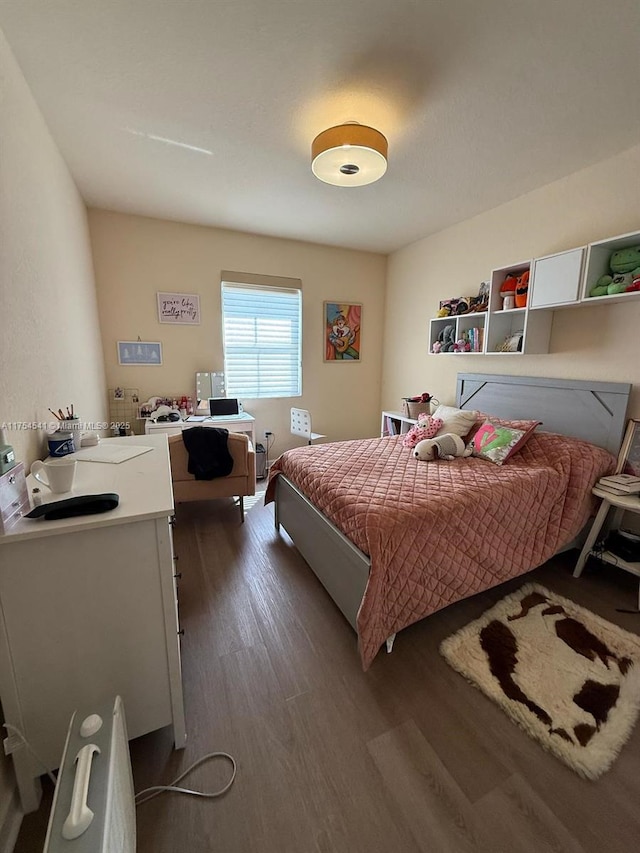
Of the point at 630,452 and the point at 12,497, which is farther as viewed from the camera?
the point at 630,452

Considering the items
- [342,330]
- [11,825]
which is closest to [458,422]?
[342,330]

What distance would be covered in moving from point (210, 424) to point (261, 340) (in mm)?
1225

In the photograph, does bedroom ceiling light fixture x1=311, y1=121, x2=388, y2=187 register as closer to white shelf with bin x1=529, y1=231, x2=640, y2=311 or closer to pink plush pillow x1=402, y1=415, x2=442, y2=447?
white shelf with bin x1=529, y1=231, x2=640, y2=311

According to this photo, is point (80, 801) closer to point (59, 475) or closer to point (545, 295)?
point (59, 475)

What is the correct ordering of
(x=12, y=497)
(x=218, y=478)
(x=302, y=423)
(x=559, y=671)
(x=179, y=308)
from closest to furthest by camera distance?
(x=12, y=497) → (x=559, y=671) → (x=218, y=478) → (x=179, y=308) → (x=302, y=423)

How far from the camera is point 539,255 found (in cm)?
272

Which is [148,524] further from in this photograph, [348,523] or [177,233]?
[177,233]

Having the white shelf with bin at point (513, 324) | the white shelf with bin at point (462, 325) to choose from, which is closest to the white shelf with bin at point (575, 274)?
the white shelf with bin at point (513, 324)

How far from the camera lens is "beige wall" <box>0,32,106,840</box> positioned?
1396mm

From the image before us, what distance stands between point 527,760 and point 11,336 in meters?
2.47

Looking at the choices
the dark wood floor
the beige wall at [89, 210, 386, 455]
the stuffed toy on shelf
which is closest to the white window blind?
the beige wall at [89, 210, 386, 455]

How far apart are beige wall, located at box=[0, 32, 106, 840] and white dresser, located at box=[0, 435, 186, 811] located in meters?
0.20

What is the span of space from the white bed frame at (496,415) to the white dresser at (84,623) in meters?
0.83

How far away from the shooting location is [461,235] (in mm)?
3377
